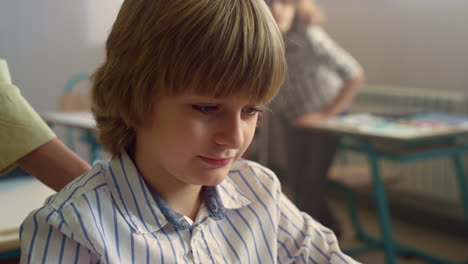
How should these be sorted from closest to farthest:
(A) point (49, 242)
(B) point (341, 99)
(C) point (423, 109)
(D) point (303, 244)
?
(A) point (49, 242) < (D) point (303, 244) < (B) point (341, 99) < (C) point (423, 109)

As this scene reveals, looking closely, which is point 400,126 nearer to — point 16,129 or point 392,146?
point 392,146

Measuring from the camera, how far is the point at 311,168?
3197 millimetres

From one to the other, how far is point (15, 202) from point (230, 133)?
22.9 inches

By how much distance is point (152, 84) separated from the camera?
763 millimetres

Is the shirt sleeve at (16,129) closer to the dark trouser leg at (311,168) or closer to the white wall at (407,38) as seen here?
the dark trouser leg at (311,168)

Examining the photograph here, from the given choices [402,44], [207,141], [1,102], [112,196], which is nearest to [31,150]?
[1,102]

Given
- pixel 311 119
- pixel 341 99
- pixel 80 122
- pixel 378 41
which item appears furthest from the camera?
pixel 378 41

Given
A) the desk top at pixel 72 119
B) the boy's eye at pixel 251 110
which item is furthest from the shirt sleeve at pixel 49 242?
the desk top at pixel 72 119

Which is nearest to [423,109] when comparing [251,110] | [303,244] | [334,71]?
[334,71]

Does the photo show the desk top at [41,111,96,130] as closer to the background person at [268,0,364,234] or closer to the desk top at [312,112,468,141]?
the background person at [268,0,364,234]

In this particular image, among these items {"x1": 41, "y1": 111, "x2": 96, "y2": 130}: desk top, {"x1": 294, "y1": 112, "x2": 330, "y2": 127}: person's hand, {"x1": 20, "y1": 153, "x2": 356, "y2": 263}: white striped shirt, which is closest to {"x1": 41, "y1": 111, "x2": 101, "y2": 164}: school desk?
{"x1": 41, "y1": 111, "x2": 96, "y2": 130}: desk top

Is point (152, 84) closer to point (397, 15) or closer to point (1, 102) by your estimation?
point (1, 102)

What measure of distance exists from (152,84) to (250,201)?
0.90ft

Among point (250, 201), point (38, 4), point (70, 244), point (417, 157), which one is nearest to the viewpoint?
point (70, 244)
